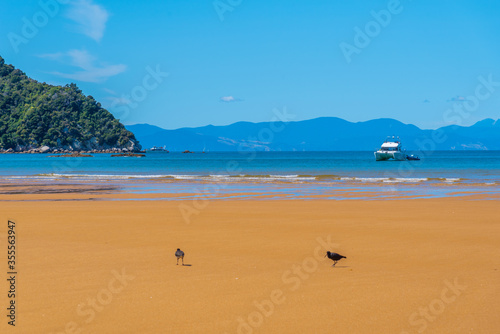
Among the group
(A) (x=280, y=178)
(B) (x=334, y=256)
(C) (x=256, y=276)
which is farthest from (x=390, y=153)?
(C) (x=256, y=276)

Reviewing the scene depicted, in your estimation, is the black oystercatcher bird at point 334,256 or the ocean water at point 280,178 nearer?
the black oystercatcher bird at point 334,256

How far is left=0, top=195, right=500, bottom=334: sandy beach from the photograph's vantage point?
287 inches

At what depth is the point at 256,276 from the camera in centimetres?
963

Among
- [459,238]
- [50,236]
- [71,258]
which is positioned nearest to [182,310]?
[71,258]

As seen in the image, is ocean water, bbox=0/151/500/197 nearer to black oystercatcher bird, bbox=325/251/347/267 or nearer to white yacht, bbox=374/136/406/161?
black oystercatcher bird, bbox=325/251/347/267

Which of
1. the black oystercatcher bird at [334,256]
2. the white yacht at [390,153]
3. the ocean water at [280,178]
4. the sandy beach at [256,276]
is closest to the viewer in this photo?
the sandy beach at [256,276]

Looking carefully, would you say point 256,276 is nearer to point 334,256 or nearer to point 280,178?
point 334,256

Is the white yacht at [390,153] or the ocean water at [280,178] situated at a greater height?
the white yacht at [390,153]

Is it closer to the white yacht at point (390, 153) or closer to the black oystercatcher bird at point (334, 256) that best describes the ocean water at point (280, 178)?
the black oystercatcher bird at point (334, 256)

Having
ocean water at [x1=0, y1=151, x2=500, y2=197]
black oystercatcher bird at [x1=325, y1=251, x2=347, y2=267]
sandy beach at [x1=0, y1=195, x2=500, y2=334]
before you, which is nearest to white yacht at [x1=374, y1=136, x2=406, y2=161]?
ocean water at [x1=0, y1=151, x2=500, y2=197]

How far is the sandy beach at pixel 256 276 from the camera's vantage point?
7.28 meters

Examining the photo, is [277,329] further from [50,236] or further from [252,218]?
[252,218]

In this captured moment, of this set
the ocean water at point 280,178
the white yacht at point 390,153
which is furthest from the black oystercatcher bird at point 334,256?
the white yacht at point 390,153

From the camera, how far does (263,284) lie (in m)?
9.07
